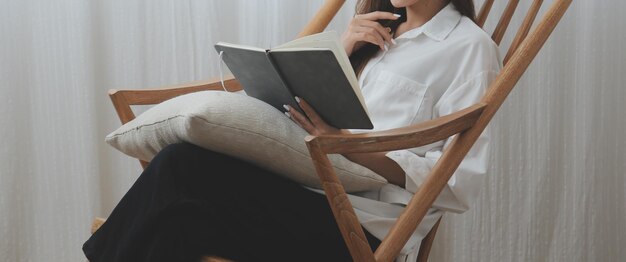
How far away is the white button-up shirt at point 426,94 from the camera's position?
1.42 m

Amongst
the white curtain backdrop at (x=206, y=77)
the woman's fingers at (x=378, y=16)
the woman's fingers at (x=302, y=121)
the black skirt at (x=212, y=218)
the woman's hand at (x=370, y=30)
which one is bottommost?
the white curtain backdrop at (x=206, y=77)

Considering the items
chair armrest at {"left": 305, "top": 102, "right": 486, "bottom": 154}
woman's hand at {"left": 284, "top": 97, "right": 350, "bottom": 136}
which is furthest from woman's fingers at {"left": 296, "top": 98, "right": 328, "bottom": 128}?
chair armrest at {"left": 305, "top": 102, "right": 486, "bottom": 154}

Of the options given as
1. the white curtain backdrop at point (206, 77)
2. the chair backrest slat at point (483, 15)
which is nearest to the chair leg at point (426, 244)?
the chair backrest slat at point (483, 15)

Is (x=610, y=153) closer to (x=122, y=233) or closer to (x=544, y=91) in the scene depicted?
(x=544, y=91)

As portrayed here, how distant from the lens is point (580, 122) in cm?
229

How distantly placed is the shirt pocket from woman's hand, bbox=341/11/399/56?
7 centimetres

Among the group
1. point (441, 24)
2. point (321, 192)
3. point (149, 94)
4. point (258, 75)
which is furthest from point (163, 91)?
point (441, 24)

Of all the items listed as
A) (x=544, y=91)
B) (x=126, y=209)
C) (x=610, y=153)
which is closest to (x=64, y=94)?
(x=126, y=209)

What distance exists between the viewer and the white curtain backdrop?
83.7 inches

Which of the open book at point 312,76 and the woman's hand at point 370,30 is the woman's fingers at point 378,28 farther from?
the open book at point 312,76

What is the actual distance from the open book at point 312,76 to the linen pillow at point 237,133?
0.05 m

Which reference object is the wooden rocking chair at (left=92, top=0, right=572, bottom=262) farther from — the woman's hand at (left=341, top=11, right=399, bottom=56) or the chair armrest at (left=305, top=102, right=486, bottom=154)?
the woman's hand at (left=341, top=11, right=399, bottom=56)

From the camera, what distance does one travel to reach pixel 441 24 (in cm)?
164

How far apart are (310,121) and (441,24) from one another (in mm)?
429
